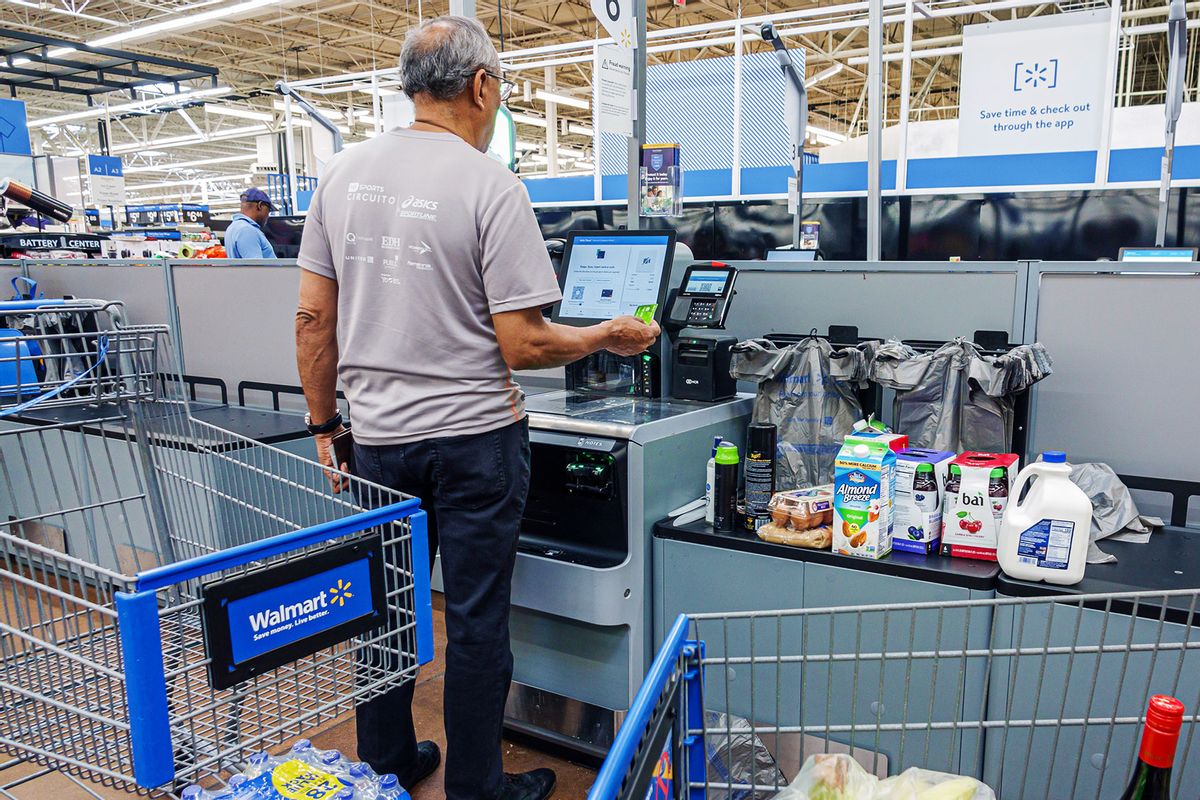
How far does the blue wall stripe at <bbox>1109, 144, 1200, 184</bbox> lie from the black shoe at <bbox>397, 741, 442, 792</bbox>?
22.8ft

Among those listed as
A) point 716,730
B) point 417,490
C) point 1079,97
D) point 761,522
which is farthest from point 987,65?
point 716,730

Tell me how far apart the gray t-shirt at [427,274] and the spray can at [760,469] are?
635 millimetres

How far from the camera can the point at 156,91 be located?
14.3 metres

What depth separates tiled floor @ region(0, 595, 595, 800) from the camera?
2.26m

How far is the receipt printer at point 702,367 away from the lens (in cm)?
239

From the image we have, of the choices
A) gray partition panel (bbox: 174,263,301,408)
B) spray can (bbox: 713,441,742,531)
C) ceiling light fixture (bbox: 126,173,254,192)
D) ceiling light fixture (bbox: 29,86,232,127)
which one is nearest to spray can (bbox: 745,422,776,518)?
spray can (bbox: 713,441,742,531)

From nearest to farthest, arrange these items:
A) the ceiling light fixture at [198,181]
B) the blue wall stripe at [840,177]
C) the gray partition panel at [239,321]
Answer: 1. the gray partition panel at [239,321]
2. the blue wall stripe at [840,177]
3. the ceiling light fixture at [198,181]

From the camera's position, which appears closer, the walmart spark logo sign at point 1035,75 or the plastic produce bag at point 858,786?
the plastic produce bag at point 858,786

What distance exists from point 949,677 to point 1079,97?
6251 mm

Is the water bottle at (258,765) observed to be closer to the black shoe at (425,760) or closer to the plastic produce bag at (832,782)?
the black shoe at (425,760)

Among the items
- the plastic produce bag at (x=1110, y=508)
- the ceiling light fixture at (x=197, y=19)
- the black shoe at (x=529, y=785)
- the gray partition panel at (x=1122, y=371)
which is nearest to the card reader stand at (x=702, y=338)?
the gray partition panel at (x=1122, y=371)

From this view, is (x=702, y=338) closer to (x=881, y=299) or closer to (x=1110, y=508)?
(x=881, y=299)

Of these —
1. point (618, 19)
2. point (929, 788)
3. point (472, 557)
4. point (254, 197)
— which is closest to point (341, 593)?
point (472, 557)

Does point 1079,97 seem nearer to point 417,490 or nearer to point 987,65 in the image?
point 987,65
